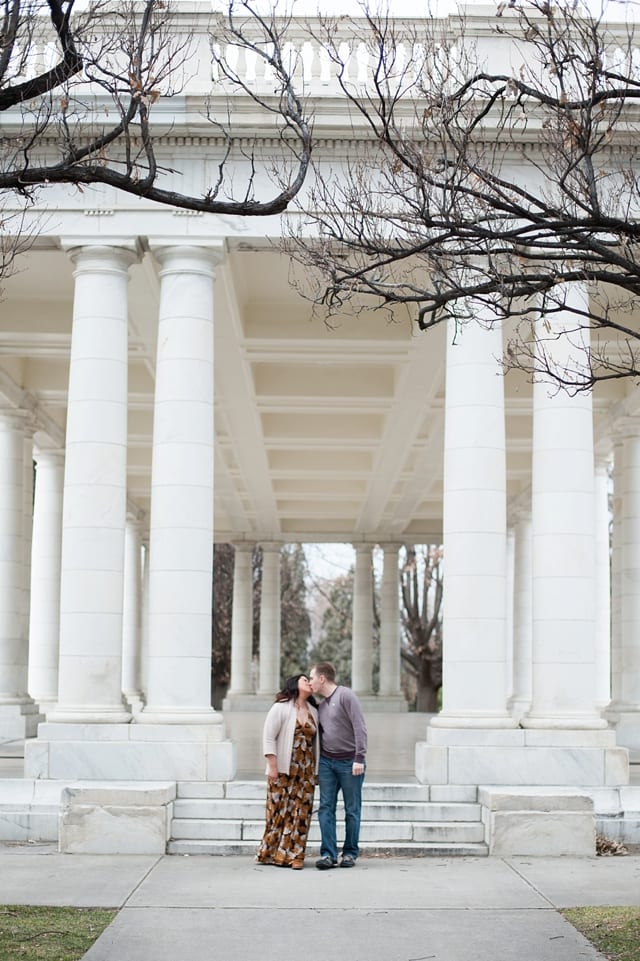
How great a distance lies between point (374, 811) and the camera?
19.5 meters

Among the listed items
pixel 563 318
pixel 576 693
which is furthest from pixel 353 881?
pixel 563 318

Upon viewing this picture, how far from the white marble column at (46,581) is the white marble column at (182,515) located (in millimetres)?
17224

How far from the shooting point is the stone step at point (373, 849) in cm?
1830

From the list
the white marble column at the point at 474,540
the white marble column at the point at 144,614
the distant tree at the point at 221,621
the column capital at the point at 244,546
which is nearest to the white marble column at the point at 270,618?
the column capital at the point at 244,546

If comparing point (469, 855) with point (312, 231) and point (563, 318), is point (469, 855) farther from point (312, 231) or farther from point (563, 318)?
point (312, 231)

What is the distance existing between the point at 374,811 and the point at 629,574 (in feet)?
53.8

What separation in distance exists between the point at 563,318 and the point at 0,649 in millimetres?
17807

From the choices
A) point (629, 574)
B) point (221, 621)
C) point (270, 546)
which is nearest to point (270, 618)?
point (270, 546)

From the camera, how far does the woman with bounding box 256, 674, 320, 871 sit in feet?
54.4

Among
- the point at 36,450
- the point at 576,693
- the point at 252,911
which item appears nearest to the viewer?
the point at 252,911

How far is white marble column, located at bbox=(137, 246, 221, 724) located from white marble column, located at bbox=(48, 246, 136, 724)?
645mm

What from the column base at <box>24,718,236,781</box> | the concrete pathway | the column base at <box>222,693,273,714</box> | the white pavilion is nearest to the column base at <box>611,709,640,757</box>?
the white pavilion

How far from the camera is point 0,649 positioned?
3272cm

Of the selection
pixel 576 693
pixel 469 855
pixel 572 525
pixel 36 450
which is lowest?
pixel 469 855
